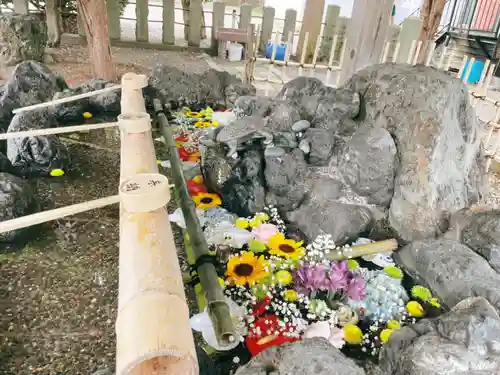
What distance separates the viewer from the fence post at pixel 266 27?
9922 mm

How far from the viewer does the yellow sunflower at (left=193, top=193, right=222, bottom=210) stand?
3.70m

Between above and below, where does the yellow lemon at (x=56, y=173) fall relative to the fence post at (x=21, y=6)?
below

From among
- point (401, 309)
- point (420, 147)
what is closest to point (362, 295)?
point (401, 309)

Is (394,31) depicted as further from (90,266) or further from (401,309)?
(90,266)

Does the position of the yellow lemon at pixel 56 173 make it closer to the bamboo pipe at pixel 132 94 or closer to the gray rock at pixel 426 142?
the bamboo pipe at pixel 132 94

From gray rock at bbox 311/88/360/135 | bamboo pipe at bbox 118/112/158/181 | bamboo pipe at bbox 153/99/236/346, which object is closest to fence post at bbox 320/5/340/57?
gray rock at bbox 311/88/360/135

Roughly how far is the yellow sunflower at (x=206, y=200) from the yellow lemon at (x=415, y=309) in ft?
6.07

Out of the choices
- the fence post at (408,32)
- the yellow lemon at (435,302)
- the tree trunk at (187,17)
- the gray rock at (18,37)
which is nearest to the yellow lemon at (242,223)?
the yellow lemon at (435,302)

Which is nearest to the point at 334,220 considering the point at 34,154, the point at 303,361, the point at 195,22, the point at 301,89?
the point at 303,361

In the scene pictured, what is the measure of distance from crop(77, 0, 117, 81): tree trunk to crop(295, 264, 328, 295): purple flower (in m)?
5.41

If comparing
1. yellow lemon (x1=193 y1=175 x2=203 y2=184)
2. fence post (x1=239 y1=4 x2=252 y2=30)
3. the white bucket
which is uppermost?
fence post (x1=239 y1=4 x2=252 y2=30)

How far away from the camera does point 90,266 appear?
279 centimetres

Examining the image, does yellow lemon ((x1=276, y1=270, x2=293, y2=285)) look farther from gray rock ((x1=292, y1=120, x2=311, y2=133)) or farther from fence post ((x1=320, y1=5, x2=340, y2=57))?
fence post ((x1=320, y1=5, x2=340, y2=57))

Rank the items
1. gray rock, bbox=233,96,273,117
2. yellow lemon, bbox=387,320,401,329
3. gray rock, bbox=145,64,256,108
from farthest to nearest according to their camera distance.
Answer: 1. gray rock, bbox=145,64,256,108
2. gray rock, bbox=233,96,273,117
3. yellow lemon, bbox=387,320,401,329
